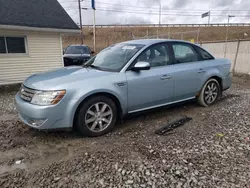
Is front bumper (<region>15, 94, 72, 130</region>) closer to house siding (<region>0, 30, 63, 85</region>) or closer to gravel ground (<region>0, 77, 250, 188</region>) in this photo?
gravel ground (<region>0, 77, 250, 188</region>)

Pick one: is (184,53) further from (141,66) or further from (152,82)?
(141,66)

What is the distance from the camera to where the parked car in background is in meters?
10.4

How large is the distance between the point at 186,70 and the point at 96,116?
2.16 metres

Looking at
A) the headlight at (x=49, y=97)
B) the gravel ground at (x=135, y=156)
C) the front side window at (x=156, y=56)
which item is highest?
the front side window at (x=156, y=56)

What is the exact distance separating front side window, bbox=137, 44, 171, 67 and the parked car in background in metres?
6.98

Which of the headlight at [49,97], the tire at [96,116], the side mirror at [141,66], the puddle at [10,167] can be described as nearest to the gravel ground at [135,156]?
the puddle at [10,167]

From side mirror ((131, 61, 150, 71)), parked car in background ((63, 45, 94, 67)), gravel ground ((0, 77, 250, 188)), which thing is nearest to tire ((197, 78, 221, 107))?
gravel ground ((0, 77, 250, 188))

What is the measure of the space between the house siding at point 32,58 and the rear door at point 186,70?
6.48m

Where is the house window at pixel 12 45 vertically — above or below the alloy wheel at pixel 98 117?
above

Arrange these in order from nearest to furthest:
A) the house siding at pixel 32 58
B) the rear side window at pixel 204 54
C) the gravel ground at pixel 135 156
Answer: the gravel ground at pixel 135 156
the rear side window at pixel 204 54
the house siding at pixel 32 58

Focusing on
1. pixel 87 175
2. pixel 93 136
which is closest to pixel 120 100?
pixel 93 136

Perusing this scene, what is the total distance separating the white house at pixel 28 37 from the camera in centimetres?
729

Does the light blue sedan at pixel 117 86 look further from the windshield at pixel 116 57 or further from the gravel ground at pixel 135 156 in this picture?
the gravel ground at pixel 135 156

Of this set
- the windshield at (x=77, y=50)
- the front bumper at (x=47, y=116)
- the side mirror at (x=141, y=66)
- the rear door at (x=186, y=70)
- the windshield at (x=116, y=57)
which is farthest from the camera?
the windshield at (x=77, y=50)
